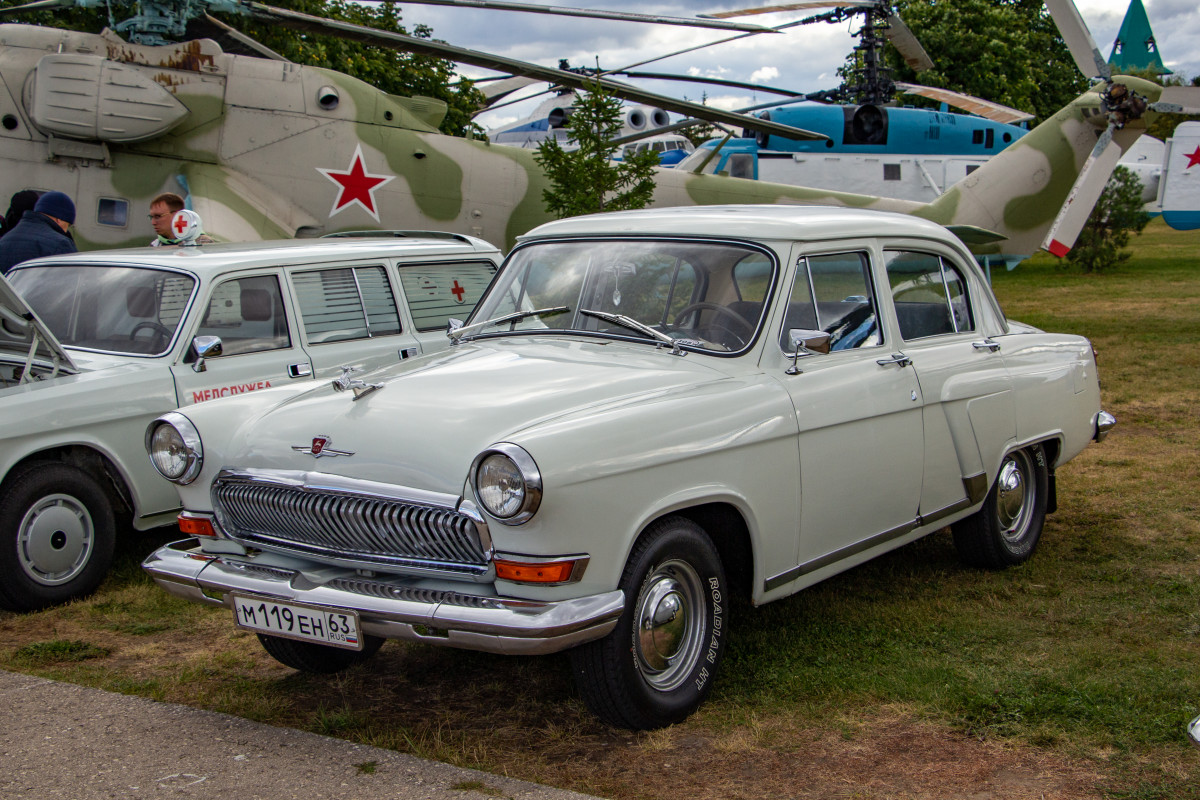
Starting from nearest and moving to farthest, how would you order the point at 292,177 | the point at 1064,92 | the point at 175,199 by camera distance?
the point at 175,199 → the point at 292,177 → the point at 1064,92

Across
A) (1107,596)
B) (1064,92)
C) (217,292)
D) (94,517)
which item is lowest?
(1107,596)

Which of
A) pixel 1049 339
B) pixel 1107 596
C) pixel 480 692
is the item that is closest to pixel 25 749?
pixel 480 692

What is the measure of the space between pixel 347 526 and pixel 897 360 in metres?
2.41

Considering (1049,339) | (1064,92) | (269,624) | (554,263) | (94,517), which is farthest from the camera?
(1064,92)

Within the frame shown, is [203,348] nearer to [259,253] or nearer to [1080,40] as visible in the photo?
[259,253]

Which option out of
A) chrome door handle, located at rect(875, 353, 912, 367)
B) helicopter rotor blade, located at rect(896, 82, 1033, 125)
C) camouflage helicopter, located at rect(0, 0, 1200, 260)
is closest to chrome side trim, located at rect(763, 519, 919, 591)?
chrome door handle, located at rect(875, 353, 912, 367)

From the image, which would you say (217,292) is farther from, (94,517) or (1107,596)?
(1107,596)

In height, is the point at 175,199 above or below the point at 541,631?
above

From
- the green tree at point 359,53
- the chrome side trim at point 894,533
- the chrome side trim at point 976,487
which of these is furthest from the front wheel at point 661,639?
the green tree at point 359,53

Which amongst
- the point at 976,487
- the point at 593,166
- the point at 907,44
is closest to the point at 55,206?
the point at 593,166

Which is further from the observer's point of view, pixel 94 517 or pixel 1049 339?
pixel 1049 339

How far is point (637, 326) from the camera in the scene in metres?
4.16

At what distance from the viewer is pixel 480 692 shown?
3963 millimetres

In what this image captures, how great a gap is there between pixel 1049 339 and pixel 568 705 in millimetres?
3371
